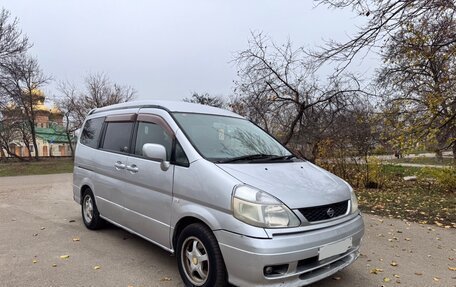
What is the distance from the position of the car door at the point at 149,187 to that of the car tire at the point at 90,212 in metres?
1.34

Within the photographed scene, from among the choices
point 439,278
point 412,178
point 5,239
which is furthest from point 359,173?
point 5,239

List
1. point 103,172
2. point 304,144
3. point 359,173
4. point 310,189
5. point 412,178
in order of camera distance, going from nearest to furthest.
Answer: point 310,189
point 103,172
point 359,173
point 304,144
point 412,178

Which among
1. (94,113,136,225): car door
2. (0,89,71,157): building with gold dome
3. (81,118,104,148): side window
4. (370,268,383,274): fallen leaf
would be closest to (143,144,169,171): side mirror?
(94,113,136,225): car door

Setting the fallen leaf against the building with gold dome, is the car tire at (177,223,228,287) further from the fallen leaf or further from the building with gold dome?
the building with gold dome

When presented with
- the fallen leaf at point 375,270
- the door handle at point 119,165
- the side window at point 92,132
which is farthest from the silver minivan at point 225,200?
the side window at point 92,132

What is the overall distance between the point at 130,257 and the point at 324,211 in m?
2.61

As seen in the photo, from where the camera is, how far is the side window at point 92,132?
5.80m

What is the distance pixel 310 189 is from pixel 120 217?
8.83 feet

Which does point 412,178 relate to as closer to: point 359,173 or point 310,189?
point 359,173

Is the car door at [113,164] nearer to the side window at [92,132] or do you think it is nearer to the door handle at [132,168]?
the door handle at [132,168]

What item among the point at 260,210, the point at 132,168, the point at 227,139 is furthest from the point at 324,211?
the point at 132,168

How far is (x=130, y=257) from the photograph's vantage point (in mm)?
4602

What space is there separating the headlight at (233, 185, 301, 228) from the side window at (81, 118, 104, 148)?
3420 mm

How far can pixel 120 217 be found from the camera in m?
4.82
